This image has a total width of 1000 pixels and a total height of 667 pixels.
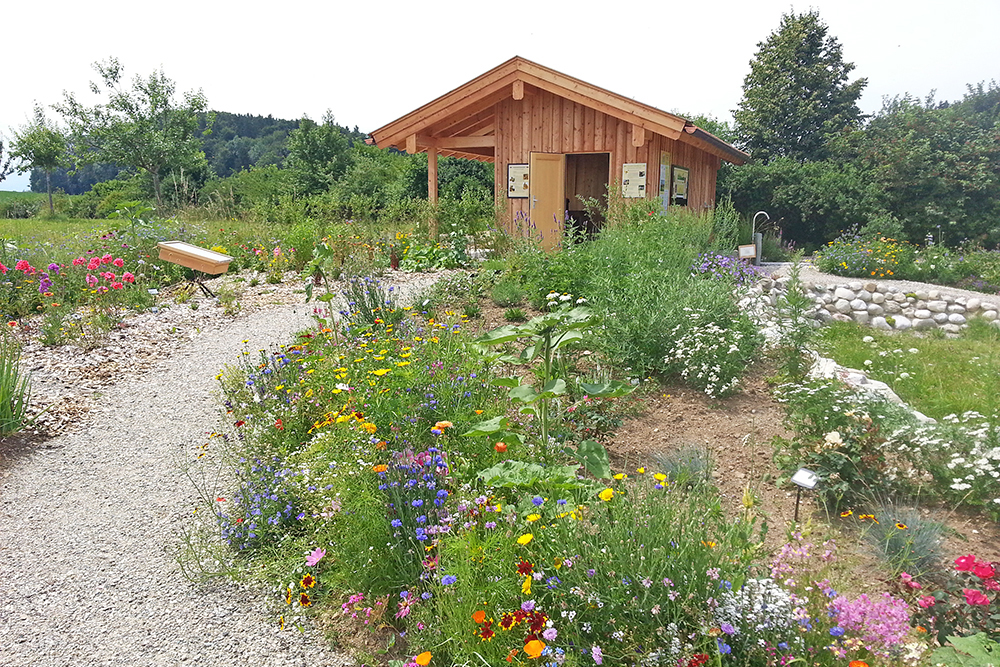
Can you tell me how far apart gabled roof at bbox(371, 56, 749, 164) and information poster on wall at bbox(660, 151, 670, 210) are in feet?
2.01

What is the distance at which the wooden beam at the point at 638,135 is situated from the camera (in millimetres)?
10336

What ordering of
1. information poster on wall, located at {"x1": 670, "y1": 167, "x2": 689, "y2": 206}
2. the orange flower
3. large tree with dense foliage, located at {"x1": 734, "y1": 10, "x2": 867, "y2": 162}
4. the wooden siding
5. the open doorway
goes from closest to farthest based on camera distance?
the orange flower, the wooden siding, information poster on wall, located at {"x1": 670, "y1": 167, "x2": 689, "y2": 206}, the open doorway, large tree with dense foliage, located at {"x1": 734, "y1": 10, "x2": 867, "y2": 162}

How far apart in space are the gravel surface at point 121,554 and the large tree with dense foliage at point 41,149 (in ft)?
103

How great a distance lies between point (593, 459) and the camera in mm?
3150

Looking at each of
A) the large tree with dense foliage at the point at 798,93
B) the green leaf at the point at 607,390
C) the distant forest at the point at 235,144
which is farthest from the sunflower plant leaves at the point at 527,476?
the distant forest at the point at 235,144

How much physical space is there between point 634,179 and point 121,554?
32.5 feet

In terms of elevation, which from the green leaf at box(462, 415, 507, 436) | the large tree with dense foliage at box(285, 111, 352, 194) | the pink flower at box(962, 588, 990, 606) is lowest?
the pink flower at box(962, 588, 990, 606)

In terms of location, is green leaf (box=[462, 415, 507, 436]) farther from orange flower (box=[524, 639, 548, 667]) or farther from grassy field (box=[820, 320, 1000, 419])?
grassy field (box=[820, 320, 1000, 419])

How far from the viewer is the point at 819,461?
3.35 metres

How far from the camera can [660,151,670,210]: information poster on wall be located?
Result: 11.5 m

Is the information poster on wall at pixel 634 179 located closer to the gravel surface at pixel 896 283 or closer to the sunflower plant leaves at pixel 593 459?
the gravel surface at pixel 896 283

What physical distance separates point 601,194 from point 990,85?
44095 mm

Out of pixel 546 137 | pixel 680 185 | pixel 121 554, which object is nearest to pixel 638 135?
pixel 546 137

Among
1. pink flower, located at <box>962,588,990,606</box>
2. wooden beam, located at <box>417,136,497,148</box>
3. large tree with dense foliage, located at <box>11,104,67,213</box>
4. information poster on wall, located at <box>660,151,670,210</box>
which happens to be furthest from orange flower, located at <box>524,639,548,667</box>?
large tree with dense foliage, located at <box>11,104,67,213</box>
